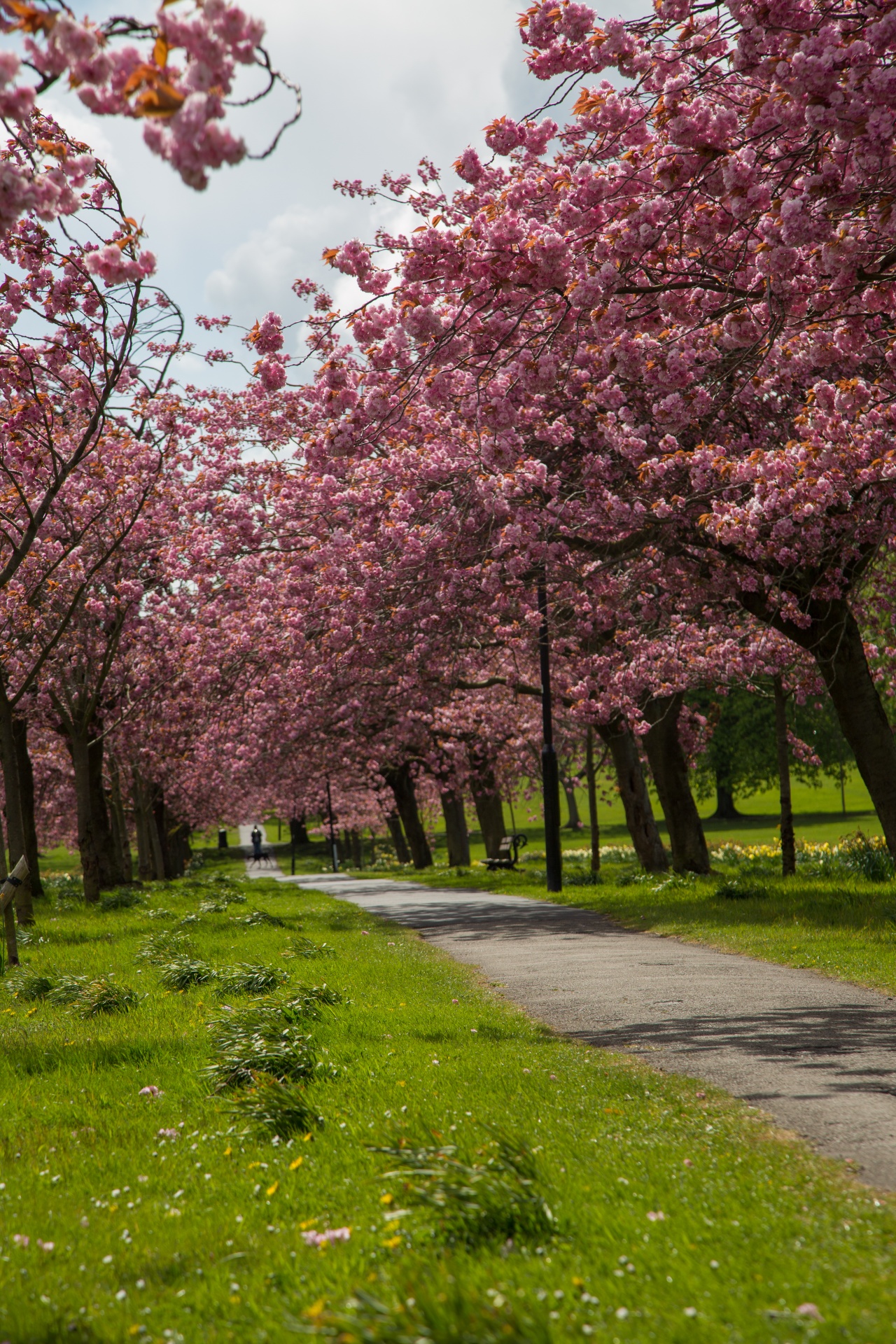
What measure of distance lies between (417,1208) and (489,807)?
32.4m

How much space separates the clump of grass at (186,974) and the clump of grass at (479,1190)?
585cm

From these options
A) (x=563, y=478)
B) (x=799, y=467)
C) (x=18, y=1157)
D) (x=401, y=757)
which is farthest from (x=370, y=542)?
(x=401, y=757)

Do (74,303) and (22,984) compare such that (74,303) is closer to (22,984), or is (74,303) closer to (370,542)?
(370,542)

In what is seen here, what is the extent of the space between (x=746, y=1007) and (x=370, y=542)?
30.6 feet

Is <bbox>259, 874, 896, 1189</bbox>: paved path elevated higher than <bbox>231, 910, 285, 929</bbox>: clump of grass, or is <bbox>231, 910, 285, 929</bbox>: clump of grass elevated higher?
<bbox>259, 874, 896, 1189</bbox>: paved path

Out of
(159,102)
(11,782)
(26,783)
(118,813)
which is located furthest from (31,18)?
(118,813)

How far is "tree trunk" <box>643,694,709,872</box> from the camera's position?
2098 cm

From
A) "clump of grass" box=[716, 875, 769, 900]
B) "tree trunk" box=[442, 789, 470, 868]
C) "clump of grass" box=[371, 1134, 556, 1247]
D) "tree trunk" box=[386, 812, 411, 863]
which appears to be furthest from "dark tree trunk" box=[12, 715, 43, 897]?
"tree trunk" box=[386, 812, 411, 863]

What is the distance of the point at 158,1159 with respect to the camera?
5.03 meters

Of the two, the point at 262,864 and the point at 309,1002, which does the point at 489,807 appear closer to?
the point at 309,1002

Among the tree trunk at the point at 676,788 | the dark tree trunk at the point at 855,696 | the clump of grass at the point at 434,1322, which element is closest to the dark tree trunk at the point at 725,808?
the tree trunk at the point at 676,788

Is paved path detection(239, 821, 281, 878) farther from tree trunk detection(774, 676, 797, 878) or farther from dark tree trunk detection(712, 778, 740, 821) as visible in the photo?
tree trunk detection(774, 676, 797, 878)

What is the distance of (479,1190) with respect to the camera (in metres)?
3.89

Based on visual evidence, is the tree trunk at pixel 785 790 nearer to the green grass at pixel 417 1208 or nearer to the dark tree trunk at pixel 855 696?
the dark tree trunk at pixel 855 696
